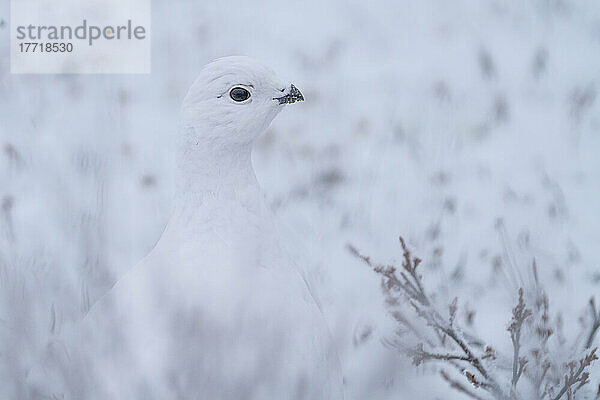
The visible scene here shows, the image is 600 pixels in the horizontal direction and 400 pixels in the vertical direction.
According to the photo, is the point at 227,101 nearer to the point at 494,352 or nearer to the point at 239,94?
the point at 239,94

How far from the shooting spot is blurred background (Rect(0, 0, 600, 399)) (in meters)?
1.88

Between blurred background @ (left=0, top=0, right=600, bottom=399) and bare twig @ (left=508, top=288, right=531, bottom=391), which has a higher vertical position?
blurred background @ (left=0, top=0, right=600, bottom=399)

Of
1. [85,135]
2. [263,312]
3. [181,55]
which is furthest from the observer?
[181,55]

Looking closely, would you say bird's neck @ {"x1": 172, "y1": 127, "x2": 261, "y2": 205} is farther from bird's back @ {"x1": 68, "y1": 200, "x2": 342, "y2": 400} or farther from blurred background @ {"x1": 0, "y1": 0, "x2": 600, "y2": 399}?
blurred background @ {"x1": 0, "y1": 0, "x2": 600, "y2": 399}

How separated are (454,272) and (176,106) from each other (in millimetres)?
985

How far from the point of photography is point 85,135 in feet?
5.84

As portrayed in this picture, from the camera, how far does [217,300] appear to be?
1.34m

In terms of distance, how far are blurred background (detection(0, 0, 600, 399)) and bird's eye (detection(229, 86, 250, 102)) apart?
10.5 inches

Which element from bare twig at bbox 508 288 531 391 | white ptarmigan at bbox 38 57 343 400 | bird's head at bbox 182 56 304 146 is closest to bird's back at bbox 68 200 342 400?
white ptarmigan at bbox 38 57 343 400

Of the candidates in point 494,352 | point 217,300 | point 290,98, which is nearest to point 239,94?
point 290,98

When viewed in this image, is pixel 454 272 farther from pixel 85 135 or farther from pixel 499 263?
pixel 85 135

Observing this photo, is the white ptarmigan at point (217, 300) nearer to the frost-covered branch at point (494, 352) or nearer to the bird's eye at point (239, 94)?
the bird's eye at point (239, 94)

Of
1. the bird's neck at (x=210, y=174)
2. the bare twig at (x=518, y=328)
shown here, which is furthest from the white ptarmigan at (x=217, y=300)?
the bare twig at (x=518, y=328)

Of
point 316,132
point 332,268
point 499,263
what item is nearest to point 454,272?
point 499,263
